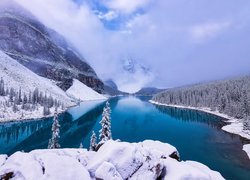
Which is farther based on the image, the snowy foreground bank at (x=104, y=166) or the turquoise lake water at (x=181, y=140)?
the turquoise lake water at (x=181, y=140)

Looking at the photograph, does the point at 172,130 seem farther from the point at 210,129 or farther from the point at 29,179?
the point at 29,179

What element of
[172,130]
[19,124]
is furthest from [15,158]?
[19,124]

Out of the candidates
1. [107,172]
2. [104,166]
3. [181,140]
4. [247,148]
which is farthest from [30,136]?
Answer: [107,172]

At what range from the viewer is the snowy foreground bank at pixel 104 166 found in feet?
58.1

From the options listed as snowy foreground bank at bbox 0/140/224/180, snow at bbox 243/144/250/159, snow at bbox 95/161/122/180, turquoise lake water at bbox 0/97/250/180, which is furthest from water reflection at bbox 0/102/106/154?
snow at bbox 95/161/122/180

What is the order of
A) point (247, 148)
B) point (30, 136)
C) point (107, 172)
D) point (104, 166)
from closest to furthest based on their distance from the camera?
point (107, 172) < point (104, 166) < point (247, 148) < point (30, 136)

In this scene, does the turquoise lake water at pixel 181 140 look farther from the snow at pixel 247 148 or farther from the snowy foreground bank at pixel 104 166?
the snowy foreground bank at pixel 104 166

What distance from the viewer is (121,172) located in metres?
19.1

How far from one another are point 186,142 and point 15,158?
272 ft

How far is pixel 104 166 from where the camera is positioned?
18.8 metres

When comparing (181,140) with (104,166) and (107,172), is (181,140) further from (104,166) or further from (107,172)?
→ (107,172)

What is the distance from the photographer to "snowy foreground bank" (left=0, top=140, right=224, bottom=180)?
58.1ft

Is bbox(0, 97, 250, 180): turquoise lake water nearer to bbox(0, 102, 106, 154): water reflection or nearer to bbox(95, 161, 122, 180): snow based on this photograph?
bbox(0, 102, 106, 154): water reflection

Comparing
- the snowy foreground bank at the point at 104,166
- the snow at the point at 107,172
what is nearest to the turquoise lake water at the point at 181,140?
the snowy foreground bank at the point at 104,166
